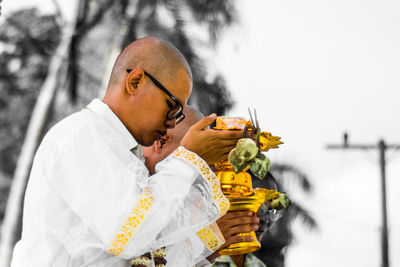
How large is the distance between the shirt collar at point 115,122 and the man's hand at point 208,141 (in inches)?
8.9

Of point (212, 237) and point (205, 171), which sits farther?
point (212, 237)

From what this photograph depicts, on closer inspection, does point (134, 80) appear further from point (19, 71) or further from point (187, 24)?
point (19, 71)

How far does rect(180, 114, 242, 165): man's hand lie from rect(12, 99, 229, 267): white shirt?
5cm

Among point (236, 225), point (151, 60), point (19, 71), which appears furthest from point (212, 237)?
point (19, 71)

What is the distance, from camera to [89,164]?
83.5 inches

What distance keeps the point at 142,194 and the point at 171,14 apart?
34.1 ft

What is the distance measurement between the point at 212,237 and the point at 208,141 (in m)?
0.56

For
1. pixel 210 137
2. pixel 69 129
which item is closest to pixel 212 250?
pixel 210 137

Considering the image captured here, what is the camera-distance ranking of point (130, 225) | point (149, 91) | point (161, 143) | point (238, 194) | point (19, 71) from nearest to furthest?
point (130, 225) → point (149, 91) → point (238, 194) → point (161, 143) → point (19, 71)

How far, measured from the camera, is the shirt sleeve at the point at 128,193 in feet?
6.70

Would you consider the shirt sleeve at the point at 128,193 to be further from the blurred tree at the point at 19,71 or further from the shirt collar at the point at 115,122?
the blurred tree at the point at 19,71

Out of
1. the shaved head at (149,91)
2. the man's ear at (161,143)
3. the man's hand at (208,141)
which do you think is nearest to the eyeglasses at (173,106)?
the shaved head at (149,91)

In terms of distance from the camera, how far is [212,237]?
103 inches

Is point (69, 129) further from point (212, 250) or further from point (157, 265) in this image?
point (212, 250)
